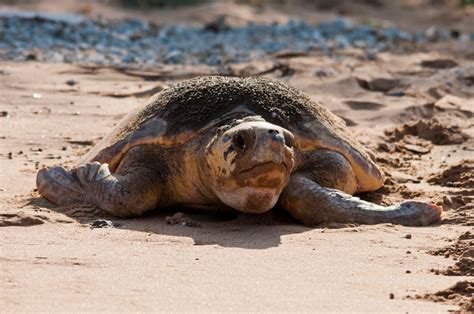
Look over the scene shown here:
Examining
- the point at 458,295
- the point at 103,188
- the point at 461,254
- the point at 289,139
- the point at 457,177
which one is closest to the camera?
the point at 458,295

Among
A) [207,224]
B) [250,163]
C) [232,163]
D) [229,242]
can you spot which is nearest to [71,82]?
[207,224]

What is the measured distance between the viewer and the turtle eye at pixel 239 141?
479 centimetres

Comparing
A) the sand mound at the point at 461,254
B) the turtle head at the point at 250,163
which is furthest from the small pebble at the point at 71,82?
the sand mound at the point at 461,254

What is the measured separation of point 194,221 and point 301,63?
16.3ft

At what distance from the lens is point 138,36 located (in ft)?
38.3

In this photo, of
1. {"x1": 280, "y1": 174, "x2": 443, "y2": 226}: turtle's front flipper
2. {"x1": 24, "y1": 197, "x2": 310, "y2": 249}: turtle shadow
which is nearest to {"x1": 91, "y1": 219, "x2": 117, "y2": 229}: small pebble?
{"x1": 24, "y1": 197, "x2": 310, "y2": 249}: turtle shadow

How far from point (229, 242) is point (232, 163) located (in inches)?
18.0

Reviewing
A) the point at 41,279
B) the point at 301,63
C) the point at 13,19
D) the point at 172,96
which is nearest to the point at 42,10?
the point at 13,19

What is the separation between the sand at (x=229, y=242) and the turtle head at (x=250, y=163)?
14 cm

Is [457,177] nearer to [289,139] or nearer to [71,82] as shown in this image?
[289,139]

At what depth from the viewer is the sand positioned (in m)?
3.61

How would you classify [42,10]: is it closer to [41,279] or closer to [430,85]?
[430,85]

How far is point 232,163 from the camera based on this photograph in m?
4.87

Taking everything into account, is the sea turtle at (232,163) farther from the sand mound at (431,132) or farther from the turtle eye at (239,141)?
the sand mound at (431,132)
